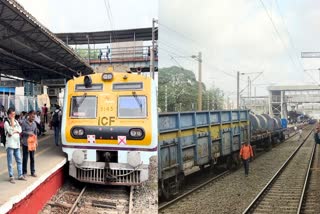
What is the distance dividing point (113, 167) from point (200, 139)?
139 cm

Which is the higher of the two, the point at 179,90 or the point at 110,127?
the point at 179,90

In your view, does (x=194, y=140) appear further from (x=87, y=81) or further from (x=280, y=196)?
(x=280, y=196)

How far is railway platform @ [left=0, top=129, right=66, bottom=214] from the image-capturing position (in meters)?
3.93

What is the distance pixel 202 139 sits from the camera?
19.6 feet

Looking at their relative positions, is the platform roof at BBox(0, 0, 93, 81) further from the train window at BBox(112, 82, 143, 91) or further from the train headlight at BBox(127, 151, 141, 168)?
the train headlight at BBox(127, 151, 141, 168)

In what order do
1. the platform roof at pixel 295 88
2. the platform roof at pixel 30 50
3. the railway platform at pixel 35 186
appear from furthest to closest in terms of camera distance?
the platform roof at pixel 30 50, the railway platform at pixel 35 186, the platform roof at pixel 295 88

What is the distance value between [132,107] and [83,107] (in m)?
0.75

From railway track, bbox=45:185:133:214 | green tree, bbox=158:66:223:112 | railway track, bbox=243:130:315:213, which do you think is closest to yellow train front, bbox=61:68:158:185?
railway track, bbox=45:185:133:214

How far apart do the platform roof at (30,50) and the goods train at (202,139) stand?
298cm

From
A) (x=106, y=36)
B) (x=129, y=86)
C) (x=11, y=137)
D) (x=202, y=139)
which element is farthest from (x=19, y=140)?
(x=106, y=36)

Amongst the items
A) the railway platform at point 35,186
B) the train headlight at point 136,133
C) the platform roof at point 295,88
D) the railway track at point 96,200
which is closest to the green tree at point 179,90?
the platform roof at point 295,88

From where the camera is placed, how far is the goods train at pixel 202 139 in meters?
4.44

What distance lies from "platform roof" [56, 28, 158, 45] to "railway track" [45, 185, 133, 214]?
4710 mm

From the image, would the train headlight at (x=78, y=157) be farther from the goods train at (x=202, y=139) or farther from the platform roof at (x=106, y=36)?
the platform roof at (x=106, y=36)
